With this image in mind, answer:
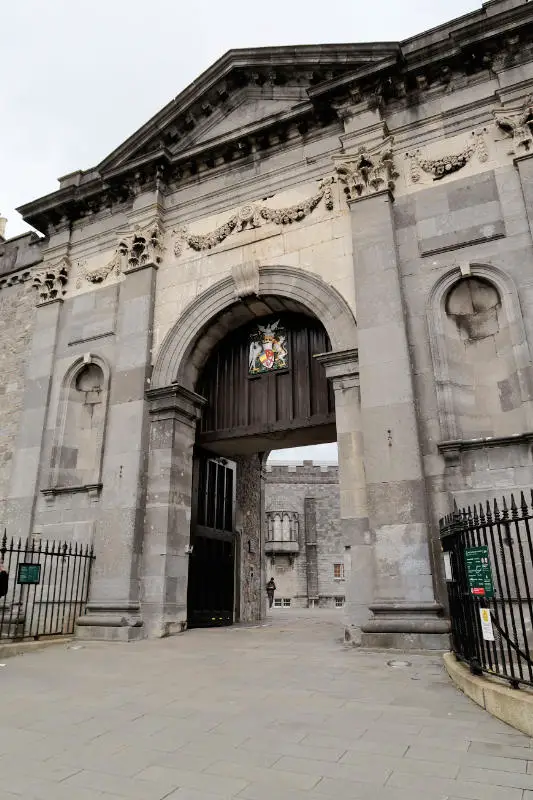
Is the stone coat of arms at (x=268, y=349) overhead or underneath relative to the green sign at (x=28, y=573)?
overhead

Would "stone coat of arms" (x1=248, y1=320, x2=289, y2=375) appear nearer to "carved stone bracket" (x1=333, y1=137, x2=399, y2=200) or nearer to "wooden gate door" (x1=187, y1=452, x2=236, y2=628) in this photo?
"wooden gate door" (x1=187, y1=452, x2=236, y2=628)

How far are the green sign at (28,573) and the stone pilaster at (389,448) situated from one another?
5.91 m

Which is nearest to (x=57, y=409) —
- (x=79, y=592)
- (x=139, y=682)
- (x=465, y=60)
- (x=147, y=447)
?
(x=147, y=447)

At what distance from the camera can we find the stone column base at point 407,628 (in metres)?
8.33

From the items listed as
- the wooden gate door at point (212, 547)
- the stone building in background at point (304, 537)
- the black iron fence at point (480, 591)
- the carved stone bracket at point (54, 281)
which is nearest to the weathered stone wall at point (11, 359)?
the carved stone bracket at point (54, 281)

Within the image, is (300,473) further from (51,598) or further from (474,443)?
(474,443)

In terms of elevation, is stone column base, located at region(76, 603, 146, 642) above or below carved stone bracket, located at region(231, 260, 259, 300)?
below

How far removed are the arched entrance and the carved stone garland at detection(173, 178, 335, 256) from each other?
1203 millimetres

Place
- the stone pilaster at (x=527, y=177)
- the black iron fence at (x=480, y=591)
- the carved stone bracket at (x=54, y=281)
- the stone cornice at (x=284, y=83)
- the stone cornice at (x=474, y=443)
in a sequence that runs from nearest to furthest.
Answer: the black iron fence at (x=480, y=591) < the stone cornice at (x=474, y=443) < the stone pilaster at (x=527, y=177) < the stone cornice at (x=284, y=83) < the carved stone bracket at (x=54, y=281)

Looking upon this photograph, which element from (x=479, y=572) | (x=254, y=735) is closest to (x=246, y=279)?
(x=479, y=572)

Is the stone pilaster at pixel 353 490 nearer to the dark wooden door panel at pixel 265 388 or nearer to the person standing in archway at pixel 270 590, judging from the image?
the dark wooden door panel at pixel 265 388

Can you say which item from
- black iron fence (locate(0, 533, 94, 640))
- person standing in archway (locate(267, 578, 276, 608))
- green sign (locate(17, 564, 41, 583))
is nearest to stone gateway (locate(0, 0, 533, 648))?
black iron fence (locate(0, 533, 94, 640))

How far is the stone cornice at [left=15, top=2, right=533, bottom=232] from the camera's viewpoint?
11.1 metres

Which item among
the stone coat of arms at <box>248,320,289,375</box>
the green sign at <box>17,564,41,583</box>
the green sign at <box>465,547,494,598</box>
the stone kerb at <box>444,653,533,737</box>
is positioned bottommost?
the stone kerb at <box>444,653,533,737</box>
